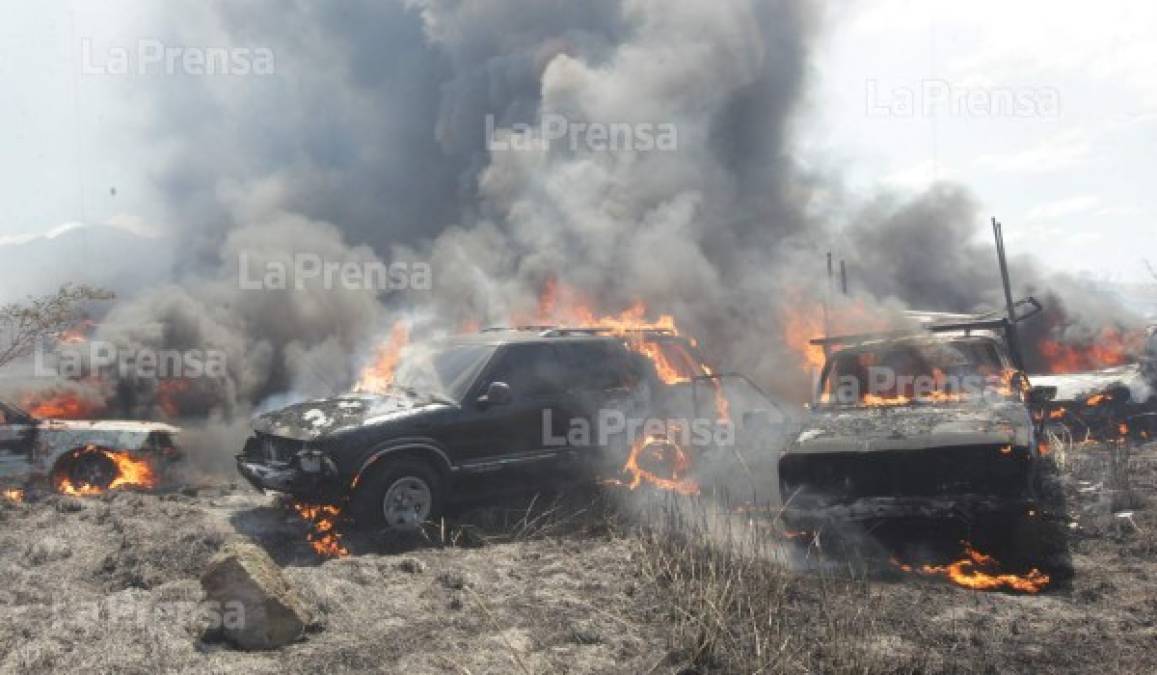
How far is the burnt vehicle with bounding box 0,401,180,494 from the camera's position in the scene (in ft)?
28.2

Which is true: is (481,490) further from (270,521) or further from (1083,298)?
(1083,298)

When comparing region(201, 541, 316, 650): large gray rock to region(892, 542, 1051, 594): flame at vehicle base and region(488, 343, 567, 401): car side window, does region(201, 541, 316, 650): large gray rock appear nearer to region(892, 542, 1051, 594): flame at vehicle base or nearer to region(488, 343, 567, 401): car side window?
region(488, 343, 567, 401): car side window

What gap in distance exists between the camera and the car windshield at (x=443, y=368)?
287 inches

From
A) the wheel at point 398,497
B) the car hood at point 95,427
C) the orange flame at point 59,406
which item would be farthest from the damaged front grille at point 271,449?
the orange flame at point 59,406

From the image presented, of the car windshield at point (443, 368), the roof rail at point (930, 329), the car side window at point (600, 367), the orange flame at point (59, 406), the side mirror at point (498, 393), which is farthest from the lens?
the orange flame at point (59, 406)

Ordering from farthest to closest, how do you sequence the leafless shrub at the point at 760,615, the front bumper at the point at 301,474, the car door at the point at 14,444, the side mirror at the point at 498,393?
the car door at the point at 14,444 < the side mirror at the point at 498,393 < the front bumper at the point at 301,474 < the leafless shrub at the point at 760,615

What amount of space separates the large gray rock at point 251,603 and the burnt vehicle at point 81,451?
5471 mm

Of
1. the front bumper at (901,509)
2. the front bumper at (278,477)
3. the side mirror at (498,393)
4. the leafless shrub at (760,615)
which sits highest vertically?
the side mirror at (498,393)

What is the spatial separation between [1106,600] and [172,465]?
Answer: 372 inches

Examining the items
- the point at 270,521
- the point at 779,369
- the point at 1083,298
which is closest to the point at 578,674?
the point at 270,521

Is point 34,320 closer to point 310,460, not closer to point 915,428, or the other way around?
point 310,460

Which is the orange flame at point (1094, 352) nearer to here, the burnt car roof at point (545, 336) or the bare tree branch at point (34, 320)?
the burnt car roof at point (545, 336)

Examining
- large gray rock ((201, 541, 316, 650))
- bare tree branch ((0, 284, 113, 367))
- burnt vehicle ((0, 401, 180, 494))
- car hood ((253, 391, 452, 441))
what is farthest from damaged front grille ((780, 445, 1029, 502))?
bare tree branch ((0, 284, 113, 367))

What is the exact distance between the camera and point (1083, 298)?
1956 centimetres
